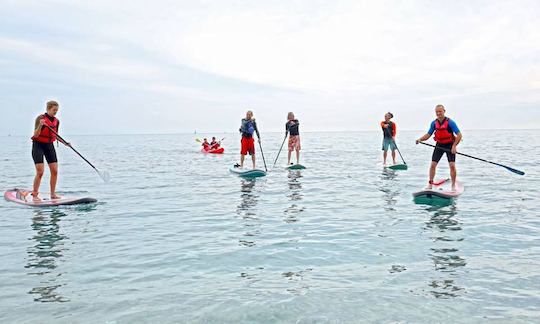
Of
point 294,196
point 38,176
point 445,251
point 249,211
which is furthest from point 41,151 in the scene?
point 445,251

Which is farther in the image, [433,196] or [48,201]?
[433,196]

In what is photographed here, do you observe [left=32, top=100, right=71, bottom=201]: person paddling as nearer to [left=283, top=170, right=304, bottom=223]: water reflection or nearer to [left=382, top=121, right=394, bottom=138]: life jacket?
[left=283, top=170, right=304, bottom=223]: water reflection

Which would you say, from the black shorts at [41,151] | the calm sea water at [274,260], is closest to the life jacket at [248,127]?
the calm sea water at [274,260]

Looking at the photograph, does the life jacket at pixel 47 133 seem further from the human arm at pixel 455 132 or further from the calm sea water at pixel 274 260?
the human arm at pixel 455 132

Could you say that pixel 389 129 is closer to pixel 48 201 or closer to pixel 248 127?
pixel 248 127

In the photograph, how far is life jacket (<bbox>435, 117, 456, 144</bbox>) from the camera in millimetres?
11719

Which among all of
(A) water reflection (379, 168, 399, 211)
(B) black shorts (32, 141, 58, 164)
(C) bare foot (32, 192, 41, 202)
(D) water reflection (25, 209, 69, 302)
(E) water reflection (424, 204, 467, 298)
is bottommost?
(D) water reflection (25, 209, 69, 302)

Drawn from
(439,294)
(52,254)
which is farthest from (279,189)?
(439,294)

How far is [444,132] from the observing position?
38.5 ft

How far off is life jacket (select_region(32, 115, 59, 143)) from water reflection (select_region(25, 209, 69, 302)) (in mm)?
1990

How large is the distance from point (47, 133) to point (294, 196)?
6.88 m

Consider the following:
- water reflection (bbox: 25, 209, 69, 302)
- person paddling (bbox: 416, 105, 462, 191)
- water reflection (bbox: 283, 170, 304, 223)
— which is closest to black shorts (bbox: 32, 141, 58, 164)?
water reflection (bbox: 25, 209, 69, 302)

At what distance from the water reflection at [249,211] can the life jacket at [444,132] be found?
5.34 m

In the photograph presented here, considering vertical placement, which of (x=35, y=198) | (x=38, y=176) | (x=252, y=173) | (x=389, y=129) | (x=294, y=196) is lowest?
(x=294, y=196)
